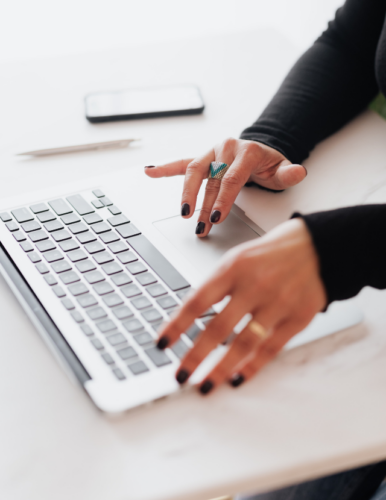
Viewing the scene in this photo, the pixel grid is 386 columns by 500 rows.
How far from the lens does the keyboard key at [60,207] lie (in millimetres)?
535

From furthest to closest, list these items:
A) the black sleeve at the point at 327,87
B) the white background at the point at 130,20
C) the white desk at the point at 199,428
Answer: the white background at the point at 130,20 < the black sleeve at the point at 327,87 < the white desk at the point at 199,428

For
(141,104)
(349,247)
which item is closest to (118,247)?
(349,247)

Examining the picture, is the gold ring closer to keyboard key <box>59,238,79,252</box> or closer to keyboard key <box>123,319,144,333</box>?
keyboard key <box>123,319,144,333</box>

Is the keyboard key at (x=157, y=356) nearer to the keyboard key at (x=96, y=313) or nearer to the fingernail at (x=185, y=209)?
the keyboard key at (x=96, y=313)

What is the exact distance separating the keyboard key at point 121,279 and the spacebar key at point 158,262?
3 cm

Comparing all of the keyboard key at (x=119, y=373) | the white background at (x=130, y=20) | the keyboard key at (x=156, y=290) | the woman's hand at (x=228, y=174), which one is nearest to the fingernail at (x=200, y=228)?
the woman's hand at (x=228, y=174)

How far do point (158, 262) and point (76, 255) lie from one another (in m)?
0.08

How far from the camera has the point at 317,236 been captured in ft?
1.41

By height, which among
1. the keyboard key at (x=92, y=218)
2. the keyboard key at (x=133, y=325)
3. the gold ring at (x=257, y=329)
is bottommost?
the keyboard key at (x=133, y=325)

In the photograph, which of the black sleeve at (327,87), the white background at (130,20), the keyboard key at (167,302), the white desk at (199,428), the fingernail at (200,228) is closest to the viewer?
the white desk at (199,428)

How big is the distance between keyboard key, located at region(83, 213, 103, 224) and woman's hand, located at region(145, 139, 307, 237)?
0.10 meters

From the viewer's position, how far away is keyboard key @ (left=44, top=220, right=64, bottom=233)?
0.51m

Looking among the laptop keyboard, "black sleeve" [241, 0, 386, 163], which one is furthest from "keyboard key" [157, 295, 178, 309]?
"black sleeve" [241, 0, 386, 163]

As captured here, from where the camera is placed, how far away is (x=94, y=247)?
49 centimetres
